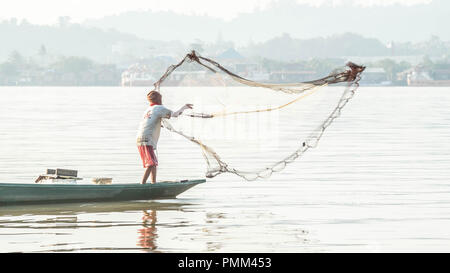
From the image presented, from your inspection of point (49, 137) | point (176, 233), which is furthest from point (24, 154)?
point (176, 233)

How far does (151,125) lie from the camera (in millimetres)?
19609

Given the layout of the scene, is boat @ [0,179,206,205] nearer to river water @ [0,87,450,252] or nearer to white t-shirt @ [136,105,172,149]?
river water @ [0,87,450,252]

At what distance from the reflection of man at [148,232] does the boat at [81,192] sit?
867 mm

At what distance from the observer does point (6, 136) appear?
45.3 m

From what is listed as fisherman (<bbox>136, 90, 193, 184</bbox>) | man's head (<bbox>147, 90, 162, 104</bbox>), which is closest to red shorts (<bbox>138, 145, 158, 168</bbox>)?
fisherman (<bbox>136, 90, 193, 184</bbox>)

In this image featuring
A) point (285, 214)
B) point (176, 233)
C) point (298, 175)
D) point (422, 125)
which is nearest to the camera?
point (176, 233)

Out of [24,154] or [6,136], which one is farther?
[6,136]

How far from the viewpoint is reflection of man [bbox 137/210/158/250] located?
625 inches

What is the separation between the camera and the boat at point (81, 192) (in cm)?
1938

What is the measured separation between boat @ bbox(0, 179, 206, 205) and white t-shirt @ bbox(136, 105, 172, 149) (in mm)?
915

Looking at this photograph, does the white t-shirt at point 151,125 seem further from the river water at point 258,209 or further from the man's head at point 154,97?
the river water at point 258,209

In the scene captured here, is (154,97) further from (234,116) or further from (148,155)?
(234,116)
